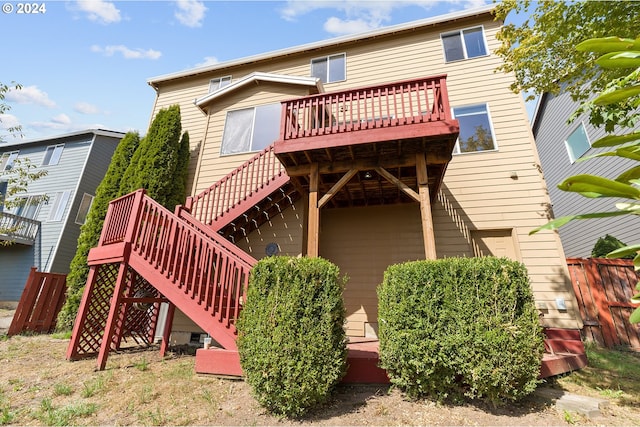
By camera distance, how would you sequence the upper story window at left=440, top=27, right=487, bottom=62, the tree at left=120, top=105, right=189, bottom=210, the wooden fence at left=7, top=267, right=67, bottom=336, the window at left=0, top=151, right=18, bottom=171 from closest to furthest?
the wooden fence at left=7, top=267, right=67, bottom=336
the upper story window at left=440, top=27, right=487, bottom=62
the tree at left=120, top=105, right=189, bottom=210
the window at left=0, top=151, right=18, bottom=171

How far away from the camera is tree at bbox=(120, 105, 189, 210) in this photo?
9.32m

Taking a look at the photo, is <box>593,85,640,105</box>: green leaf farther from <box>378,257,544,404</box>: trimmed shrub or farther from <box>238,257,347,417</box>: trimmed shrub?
<box>238,257,347,417</box>: trimmed shrub

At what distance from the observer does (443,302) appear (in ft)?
11.6

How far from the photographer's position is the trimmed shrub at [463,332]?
324 cm

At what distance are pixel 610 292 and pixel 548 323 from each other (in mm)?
2025

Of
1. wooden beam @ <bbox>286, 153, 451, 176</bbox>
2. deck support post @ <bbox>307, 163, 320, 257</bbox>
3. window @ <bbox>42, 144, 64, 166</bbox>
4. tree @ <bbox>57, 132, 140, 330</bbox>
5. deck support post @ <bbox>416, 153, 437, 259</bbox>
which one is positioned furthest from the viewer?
window @ <bbox>42, 144, 64, 166</bbox>

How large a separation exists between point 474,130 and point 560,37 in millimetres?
2658

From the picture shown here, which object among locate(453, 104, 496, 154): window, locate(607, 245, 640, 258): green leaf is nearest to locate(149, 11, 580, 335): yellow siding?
locate(453, 104, 496, 154): window

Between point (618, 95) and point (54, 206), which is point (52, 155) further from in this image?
point (618, 95)

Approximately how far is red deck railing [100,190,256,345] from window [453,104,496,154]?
6.70m

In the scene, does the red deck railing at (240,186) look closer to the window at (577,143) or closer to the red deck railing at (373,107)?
the red deck railing at (373,107)

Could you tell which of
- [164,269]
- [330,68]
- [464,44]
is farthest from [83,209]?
[464,44]

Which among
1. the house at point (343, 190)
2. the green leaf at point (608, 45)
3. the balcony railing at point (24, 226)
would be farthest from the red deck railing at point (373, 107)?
the balcony railing at point (24, 226)

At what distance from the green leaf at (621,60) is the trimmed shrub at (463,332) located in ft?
9.36
